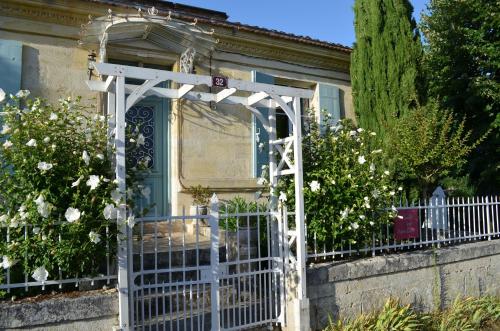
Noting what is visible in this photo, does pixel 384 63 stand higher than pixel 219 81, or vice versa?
pixel 384 63

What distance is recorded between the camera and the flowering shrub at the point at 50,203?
359 cm

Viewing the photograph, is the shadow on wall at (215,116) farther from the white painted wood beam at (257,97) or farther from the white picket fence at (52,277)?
the white picket fence at (52,277)

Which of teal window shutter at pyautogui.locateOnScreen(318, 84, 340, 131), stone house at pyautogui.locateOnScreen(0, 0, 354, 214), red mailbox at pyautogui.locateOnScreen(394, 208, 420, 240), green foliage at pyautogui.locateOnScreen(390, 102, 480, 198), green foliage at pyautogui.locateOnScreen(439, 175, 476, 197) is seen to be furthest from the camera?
green foliage at pyautogui.locateOnScreen(439, 175, 476, 197)

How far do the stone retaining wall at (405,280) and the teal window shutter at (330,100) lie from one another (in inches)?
149

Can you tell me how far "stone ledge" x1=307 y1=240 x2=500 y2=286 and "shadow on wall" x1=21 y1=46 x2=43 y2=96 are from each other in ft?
15.9

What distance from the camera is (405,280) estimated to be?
19.0 feet

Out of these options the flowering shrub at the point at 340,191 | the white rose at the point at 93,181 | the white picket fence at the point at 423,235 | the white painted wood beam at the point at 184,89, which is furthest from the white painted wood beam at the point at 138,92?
the white picket fence at the point at 423,235

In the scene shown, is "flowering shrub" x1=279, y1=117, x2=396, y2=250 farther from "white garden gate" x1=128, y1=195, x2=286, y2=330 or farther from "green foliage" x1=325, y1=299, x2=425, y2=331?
"green foliage" x1=325, y1=299, x2=425, y2=331

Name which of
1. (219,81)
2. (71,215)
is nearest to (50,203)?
(71,215)

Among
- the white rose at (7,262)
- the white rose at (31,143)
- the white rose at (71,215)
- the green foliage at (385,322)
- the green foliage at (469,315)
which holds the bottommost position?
the green foliage at (469,315)

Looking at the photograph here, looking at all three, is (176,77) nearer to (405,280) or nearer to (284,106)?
(284,106)

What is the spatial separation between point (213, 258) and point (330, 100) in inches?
227

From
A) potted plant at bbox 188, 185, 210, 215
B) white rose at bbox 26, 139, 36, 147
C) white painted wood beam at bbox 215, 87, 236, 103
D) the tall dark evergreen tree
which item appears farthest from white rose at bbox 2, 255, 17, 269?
the tall dark evergreen tree

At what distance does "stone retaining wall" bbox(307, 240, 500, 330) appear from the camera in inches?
202
